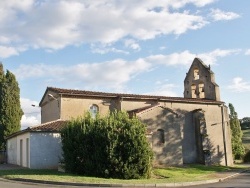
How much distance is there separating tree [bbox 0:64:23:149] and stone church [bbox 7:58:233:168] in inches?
207

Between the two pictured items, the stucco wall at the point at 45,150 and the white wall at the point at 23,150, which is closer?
the stucco wall at the point at 45,150

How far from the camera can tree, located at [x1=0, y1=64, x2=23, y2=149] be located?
39.8 metres

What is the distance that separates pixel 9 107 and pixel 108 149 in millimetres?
21472

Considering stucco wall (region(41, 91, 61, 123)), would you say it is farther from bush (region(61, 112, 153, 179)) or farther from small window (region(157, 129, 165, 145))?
small window (region(157, 129, 165, 145))

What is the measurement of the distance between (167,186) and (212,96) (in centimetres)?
2402

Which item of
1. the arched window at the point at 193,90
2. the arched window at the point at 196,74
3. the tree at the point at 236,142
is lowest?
the tree at the point at 236,142

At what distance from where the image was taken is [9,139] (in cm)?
3512

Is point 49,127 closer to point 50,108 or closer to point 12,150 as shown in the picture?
point 50,108

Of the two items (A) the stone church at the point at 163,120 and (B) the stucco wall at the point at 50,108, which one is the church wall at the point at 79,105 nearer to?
(A) the stone church at the point at 163,120

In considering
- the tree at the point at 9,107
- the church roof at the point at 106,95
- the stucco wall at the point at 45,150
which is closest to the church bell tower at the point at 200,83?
Result: the church roof at the point at 106,95

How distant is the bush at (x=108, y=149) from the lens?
23.2m

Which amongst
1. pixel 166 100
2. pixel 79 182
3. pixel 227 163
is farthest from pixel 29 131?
pixel 227 163

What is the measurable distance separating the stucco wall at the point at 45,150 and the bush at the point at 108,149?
3.17 meters

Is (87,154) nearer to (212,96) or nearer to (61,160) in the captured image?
(61,160)
